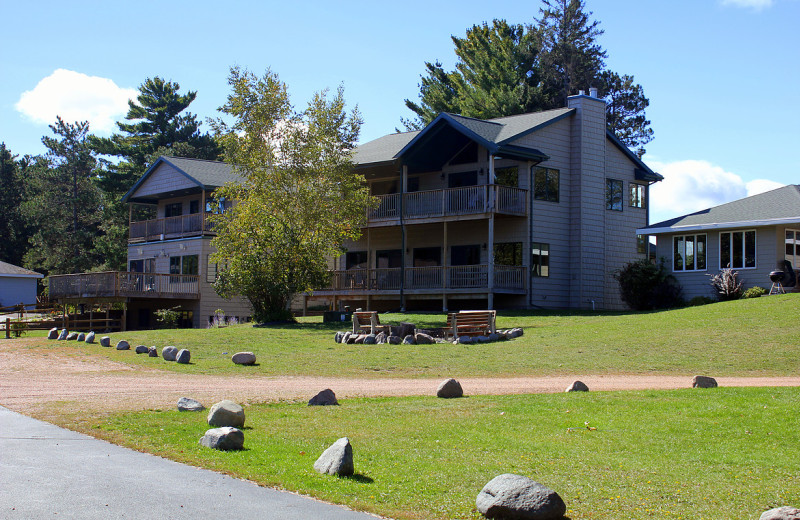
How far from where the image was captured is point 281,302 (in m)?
33.0

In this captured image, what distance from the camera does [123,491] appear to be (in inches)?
289

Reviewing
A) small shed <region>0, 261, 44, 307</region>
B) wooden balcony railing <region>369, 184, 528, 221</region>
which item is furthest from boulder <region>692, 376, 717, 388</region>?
small shed <region>0, 261, 44, 307</region>

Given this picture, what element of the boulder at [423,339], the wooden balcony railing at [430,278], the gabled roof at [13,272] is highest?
the gabled roof at [13,272]

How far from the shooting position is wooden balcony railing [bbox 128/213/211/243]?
45500 mm

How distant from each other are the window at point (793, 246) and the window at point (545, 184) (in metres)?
9.77

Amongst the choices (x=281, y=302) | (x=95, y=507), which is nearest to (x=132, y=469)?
(x=95, y=507)

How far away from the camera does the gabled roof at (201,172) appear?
45062 mm

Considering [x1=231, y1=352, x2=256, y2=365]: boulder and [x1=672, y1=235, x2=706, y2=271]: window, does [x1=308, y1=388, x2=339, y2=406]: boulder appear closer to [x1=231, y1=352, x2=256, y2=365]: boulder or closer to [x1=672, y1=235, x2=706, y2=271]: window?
[x1=231, y1=352, x2=256, y2=365]: boulder

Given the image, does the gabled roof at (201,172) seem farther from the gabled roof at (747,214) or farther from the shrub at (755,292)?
the shrub at (755,292)

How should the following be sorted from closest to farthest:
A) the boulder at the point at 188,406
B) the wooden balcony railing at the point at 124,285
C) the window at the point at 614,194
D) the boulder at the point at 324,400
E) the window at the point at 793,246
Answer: the boulder at the point at 188,406 < the boulder at the point at 324,400 < the window at the point at 793,246 < the window at the point at 614,194 < the wooden balcony railing at the point at 124,285

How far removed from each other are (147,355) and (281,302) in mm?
10018

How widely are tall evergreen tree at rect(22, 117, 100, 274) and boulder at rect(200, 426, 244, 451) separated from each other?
60.1 meters

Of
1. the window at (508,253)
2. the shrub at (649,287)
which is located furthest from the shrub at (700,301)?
the window at (508,253)

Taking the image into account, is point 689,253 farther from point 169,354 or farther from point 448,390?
point 448,390
